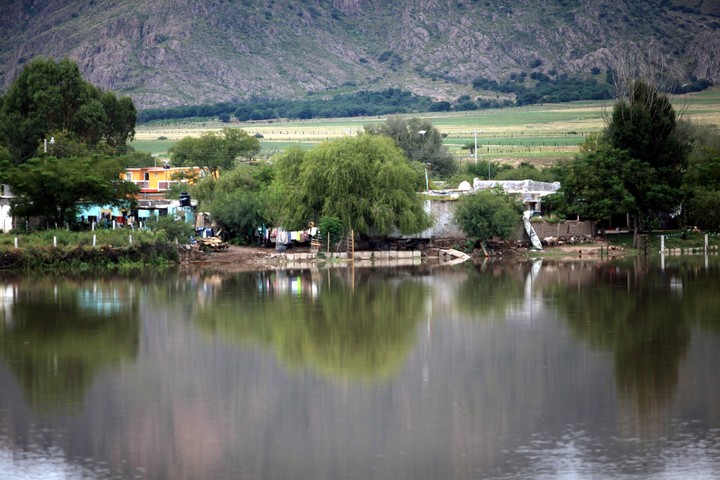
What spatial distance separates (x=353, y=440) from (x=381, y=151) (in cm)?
3924

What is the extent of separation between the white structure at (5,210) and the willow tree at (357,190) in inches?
495

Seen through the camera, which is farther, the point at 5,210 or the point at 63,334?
the point at 5,210

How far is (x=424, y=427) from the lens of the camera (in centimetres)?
Answer: 1886

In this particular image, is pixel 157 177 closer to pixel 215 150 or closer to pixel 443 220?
pixel 215 150

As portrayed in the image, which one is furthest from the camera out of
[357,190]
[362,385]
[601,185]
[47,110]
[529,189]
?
[47,110]

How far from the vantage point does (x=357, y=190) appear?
2194 inches

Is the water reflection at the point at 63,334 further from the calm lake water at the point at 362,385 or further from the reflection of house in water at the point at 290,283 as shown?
the reflection of house in water at the point at 290,283

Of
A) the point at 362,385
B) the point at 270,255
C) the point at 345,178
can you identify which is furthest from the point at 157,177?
the point at 362,385

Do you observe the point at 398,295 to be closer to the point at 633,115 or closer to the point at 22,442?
the point at 22,442

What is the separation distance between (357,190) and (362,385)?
1325 inches

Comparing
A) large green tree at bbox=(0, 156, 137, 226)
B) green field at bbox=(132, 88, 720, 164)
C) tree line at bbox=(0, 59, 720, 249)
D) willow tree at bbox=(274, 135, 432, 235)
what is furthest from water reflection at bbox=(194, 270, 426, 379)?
green field at bbox=(132, 88, 720, 164)

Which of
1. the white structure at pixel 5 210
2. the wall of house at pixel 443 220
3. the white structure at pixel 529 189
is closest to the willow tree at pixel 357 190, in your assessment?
the wall of house at pixel 443 220

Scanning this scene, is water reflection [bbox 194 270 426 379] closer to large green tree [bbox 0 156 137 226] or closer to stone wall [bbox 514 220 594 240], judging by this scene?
large green tree [bbox 0 156 137 226]

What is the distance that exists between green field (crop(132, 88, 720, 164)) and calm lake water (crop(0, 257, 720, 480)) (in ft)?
276
